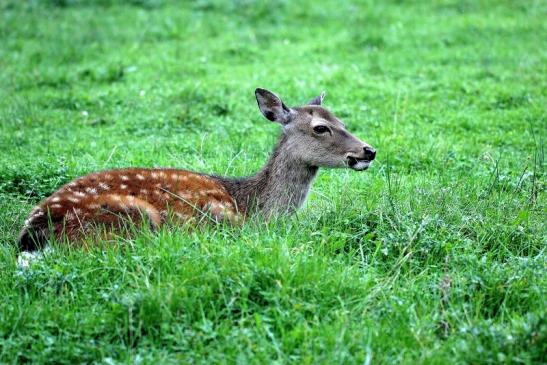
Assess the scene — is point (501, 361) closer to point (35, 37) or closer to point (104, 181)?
point (104, 181)

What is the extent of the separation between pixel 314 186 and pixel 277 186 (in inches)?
27.5

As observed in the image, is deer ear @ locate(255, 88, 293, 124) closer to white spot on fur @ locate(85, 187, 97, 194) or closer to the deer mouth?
Answer: the deer mouth

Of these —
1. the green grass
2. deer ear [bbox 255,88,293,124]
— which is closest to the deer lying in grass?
deer ear [bbox 255,88,293,124]

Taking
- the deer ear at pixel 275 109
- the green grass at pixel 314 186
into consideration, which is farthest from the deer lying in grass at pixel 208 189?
the green grass at pixel 314 186

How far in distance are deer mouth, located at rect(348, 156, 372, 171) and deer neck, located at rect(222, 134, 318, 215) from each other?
0.35 meters

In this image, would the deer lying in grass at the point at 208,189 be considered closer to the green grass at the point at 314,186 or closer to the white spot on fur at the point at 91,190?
the white spot on fur at the point at 91,190

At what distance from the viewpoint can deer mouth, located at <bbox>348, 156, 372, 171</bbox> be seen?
724 cm

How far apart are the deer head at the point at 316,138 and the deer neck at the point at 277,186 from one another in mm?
77

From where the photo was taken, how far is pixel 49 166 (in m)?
8.18

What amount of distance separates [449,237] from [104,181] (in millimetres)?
2645

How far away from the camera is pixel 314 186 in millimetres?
7969

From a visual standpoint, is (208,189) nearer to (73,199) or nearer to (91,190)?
(91,190)

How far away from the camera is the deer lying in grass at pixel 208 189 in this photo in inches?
241

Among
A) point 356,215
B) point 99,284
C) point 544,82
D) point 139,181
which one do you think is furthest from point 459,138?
point 99,284
